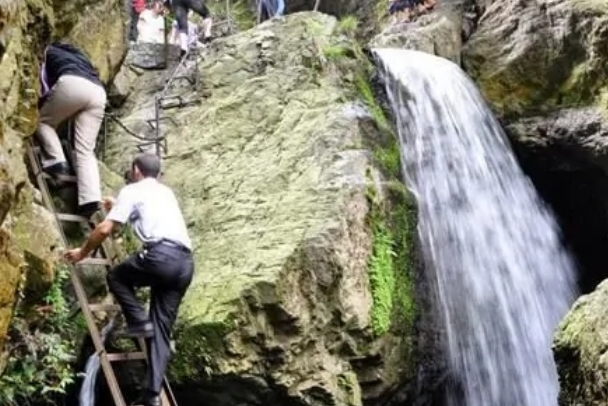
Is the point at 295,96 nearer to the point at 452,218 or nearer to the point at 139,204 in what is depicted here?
the point at 452,218

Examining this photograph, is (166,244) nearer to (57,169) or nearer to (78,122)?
(57,169)

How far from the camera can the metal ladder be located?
594cm

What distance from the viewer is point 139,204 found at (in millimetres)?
5973

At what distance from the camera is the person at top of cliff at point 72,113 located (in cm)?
660

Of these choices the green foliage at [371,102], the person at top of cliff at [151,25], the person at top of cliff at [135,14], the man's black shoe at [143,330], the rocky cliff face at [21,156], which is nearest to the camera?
the rocky cliff face at [21,156]

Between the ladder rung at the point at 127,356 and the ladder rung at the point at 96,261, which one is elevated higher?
the ladder rung at the point at 96,261

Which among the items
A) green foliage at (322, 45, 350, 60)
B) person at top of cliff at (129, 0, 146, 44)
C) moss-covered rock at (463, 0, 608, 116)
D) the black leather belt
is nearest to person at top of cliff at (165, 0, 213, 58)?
person at top of cliff at (129, 0, 146, 44)

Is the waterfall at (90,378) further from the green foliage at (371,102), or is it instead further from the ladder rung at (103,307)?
the green foliage at (371,102)

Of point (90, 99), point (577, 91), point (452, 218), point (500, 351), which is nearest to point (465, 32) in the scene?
point (577, 91)

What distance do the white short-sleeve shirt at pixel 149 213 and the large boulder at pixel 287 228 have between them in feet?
3.34

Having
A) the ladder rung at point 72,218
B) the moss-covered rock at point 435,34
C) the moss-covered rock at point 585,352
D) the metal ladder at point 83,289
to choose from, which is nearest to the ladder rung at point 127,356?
the metal ladder at point 83,289

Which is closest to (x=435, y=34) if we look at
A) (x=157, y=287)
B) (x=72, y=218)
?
(x=72, y=218)

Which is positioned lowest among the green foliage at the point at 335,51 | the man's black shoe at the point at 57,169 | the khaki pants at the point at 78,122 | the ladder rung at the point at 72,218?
the ladder rung at the point at 72,218

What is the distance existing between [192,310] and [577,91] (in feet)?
22.4
